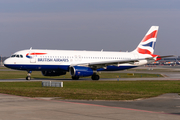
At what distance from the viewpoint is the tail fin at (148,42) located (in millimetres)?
57344

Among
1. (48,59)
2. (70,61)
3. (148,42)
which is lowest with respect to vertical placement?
(70,61)

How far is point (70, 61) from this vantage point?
161ft

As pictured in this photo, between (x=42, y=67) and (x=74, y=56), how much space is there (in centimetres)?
551

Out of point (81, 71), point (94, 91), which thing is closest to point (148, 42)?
point (81, 71)

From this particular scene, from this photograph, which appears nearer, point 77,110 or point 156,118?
point 156,118

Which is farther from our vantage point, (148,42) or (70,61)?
(148,42)

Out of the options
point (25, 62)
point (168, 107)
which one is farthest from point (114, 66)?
point (168, 107)

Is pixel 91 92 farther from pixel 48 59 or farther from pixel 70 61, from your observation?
pixel 70 61

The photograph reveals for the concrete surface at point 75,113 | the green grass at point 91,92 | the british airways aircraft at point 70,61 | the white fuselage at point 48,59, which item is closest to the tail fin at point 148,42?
the british airways aircraft at point 70,61

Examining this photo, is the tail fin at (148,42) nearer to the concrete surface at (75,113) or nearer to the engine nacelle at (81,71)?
the engine nacelle at (81,71)

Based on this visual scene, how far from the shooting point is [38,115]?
48.9 feet

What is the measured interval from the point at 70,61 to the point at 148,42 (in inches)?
653

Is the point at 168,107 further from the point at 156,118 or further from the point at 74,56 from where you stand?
the point at 74,56

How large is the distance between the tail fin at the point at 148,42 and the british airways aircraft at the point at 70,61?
229 cm
